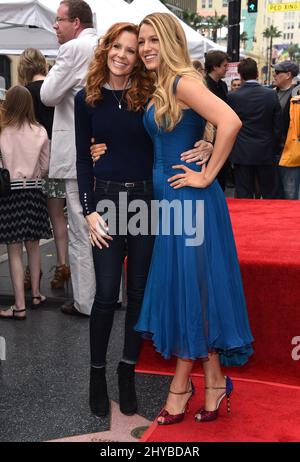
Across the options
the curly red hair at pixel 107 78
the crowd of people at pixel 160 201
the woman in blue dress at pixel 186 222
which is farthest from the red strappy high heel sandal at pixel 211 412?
the curly red hair at pixel 107 78

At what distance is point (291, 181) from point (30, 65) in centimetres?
353

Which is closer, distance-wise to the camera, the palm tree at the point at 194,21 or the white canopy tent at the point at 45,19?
the white canopy tent at the point at 45,19

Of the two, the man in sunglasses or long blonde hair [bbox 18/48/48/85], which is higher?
long blonde hair [bbox 18/48/48/85]

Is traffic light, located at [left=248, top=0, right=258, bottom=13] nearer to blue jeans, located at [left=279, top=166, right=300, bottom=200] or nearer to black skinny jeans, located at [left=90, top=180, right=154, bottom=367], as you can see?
blue jeans, located at [left=279, top=166, right=300, bottom=200]

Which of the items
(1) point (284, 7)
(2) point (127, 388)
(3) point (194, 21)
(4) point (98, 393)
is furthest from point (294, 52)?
(4) point (98, 393)

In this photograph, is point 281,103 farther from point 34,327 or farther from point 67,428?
point 67,428

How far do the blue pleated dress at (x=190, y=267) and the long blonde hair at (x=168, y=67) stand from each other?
2.6 inches

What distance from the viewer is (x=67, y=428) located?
126 inches

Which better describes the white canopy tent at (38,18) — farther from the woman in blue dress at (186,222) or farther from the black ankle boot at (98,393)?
the black ankle boot at (98,393)

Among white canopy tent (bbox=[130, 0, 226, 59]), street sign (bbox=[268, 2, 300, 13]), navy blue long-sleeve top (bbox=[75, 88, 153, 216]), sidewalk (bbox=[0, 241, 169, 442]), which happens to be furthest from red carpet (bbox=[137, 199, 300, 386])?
street sign (bbox=[268, 2, 300, 13])

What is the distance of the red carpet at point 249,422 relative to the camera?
120 inches

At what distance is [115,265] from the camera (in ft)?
10.6

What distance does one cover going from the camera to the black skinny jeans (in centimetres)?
321

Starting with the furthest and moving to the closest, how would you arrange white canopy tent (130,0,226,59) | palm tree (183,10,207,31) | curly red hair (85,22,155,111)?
palm tree (183,10,207,31) < white canopy tent (130,0,226,59) < curly red hair (85,22,155,111)
